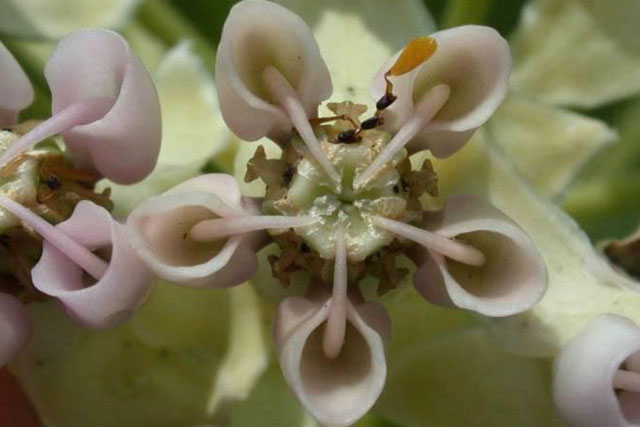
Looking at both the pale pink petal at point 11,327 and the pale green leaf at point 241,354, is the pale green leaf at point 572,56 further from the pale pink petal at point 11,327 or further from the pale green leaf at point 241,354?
the pale pink petal at point 11,327

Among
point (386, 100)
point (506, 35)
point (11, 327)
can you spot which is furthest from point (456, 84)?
point (506, 35)

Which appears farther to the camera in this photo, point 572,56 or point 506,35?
point 506,35

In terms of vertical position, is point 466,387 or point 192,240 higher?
point 192,240

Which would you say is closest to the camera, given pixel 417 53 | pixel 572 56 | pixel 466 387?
pixel 417 53

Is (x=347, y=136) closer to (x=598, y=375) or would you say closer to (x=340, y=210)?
(x=340, y=210)

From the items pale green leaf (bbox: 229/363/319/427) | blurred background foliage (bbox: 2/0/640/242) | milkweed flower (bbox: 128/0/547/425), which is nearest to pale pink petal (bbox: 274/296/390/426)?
milkweed flower (bbox: 128/0/547/425)

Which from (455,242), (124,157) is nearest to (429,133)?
(455,242)

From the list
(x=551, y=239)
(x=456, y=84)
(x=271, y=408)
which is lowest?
(x=271, y=408)

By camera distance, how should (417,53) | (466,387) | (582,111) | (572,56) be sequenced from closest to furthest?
(417,53)
(466,387)
(572,56)
(582,111)
